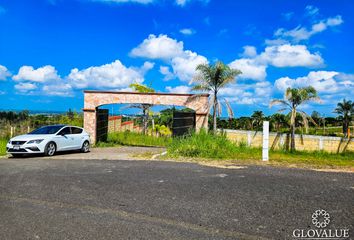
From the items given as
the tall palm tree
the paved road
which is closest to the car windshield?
the paved road

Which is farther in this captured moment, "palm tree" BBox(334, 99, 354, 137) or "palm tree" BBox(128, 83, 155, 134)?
"palm tree" BBox(334, 99, 354, 137)

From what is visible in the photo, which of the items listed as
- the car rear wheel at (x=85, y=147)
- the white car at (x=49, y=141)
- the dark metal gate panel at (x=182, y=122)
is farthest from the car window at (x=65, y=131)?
the dark metal gate panel at (x=182, y=122)

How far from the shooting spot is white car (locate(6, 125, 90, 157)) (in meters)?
15.5

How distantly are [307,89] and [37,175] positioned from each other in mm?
20569

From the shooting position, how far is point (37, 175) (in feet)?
32.0

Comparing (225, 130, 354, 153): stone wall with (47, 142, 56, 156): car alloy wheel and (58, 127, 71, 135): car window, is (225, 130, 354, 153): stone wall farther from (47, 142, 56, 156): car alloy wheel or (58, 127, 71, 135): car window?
(47, 142, 56, 156): car alloy wheel

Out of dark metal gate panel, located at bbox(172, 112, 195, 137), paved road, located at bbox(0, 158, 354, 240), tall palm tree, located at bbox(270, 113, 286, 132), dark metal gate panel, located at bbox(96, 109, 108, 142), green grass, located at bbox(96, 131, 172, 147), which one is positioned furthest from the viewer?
tall palm tree, located at bbox(270, 113, 286, 132)

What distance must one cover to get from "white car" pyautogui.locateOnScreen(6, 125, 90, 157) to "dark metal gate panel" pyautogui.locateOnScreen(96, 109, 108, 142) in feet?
19.4

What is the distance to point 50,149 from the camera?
53.2 ft

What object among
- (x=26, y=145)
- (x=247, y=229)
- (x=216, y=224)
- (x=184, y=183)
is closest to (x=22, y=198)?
(x=184, y=183)

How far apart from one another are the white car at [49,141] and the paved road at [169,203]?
5.64 meters

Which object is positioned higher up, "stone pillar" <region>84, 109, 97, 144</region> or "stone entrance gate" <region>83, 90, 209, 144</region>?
"stone entrance gate" <region>83, 90, 209, 144</region>

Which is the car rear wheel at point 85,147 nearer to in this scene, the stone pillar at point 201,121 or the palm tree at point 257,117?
the stone pillar at point 201,121

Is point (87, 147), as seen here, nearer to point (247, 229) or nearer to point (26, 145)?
point (26, 145)
